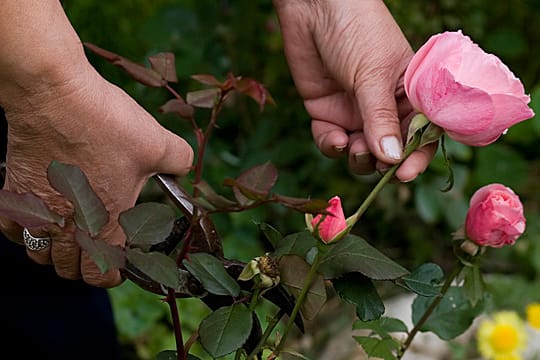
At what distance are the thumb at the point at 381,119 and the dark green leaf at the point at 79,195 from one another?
343 millimetres

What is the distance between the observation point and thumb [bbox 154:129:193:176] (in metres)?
0.93

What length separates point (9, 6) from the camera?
82cm

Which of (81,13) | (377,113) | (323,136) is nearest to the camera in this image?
(377,113)

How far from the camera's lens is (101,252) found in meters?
0.67

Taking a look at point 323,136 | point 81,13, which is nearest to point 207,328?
point 323,136

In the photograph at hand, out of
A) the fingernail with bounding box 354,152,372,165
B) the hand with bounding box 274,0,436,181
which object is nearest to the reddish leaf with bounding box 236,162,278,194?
the hand with bounding box 274,0,436,181

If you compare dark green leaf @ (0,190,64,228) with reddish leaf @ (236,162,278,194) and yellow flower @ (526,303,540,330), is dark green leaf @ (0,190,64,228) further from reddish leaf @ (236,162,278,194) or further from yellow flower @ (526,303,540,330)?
yellow flower @ (526,303,540,330)

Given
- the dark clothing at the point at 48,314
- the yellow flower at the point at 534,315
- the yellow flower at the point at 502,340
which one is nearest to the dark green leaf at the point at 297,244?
the dark clothing at the point at 48,314

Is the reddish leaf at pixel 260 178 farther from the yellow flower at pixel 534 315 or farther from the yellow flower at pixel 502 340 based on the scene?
the yellow flower at pixel 534 315

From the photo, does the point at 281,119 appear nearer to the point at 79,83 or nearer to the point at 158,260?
the point at 79,83

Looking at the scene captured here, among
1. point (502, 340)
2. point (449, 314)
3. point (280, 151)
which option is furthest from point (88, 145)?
point (280, 151)

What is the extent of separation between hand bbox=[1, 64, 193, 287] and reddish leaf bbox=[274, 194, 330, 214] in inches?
10.1

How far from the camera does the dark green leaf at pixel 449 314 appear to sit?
1.02 metres

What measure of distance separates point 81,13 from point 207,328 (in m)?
2.06
